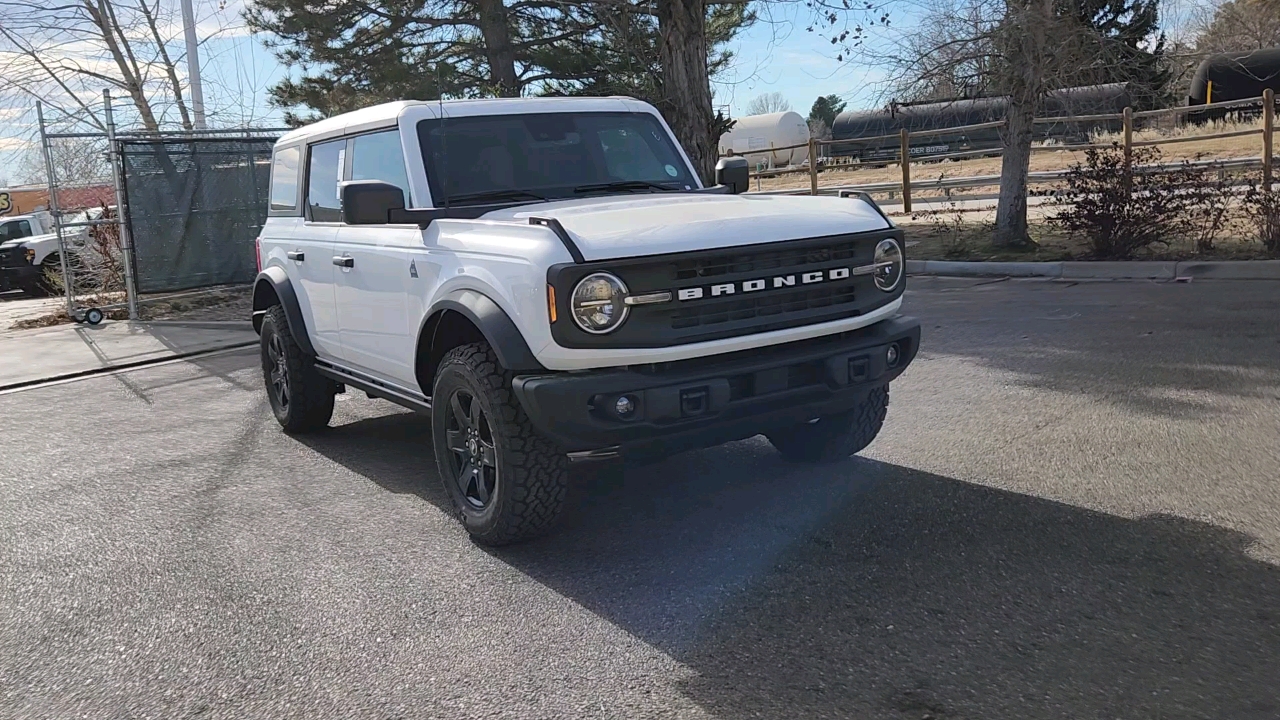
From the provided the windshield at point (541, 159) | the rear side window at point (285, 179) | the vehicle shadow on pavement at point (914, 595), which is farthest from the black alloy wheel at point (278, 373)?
the vehicle shadow on pavement at point (914, 595)

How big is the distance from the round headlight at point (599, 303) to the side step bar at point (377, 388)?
1.30 metres

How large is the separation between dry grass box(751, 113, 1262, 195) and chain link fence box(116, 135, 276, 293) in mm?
13750

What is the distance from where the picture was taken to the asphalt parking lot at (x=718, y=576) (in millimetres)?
3449

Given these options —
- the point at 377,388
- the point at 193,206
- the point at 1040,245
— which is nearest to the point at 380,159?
the point at 377,388

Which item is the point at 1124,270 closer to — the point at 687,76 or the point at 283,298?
the point at 687,76

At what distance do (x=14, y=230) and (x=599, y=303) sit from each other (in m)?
27.0

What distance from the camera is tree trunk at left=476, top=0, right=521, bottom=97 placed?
20328mm

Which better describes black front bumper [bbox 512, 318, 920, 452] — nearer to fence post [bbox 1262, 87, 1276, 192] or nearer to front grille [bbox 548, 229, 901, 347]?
front grille [bbox 548, 229, 901, 347]

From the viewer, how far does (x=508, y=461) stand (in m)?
4.50

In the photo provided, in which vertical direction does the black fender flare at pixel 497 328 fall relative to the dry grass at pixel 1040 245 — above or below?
above

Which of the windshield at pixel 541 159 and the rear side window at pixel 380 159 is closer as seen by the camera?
the windshield at pixel 541 159

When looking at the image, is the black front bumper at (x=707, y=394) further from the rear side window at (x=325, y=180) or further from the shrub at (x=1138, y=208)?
the shrub at (x=1138, y=208)

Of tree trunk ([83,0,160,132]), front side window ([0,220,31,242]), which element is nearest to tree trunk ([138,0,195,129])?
tree trunk ([83,0,160,132])

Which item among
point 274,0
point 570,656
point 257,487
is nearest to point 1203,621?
point 570,656
